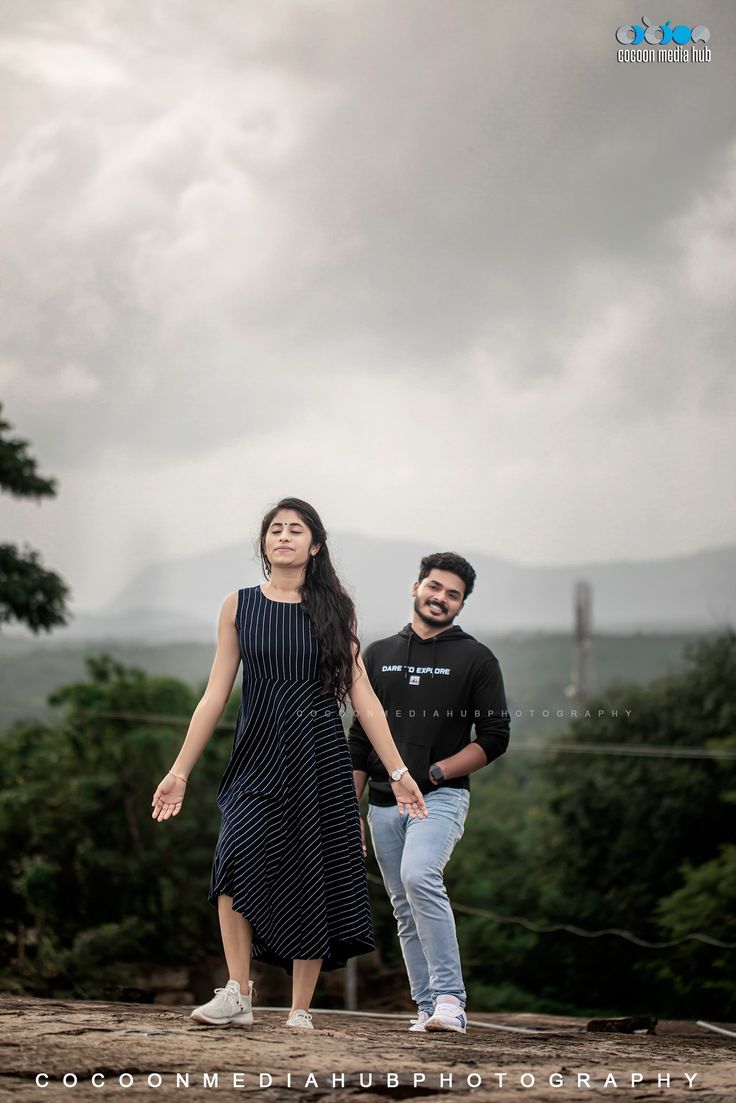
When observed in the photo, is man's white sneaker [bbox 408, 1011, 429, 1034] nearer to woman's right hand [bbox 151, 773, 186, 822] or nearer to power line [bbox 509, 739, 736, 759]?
woman's right hand [bbox 151, 773, 186, 822]

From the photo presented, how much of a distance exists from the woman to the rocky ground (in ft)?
0.91

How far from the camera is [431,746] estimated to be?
459 cm

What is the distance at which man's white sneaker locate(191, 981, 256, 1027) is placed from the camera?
12.8ft

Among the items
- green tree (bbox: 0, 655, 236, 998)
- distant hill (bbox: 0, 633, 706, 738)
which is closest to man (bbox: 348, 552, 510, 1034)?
green tree (bbox: 0, 655, 236, 998)

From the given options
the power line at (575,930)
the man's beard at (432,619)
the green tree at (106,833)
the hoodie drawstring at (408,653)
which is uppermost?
the man's beard at (432,619)

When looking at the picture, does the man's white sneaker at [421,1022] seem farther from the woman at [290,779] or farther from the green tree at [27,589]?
the green tree at [27,589]

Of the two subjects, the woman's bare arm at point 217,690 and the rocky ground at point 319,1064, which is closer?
the rocky ground at point 319,1064

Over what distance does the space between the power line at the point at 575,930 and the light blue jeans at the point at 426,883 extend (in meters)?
7.77

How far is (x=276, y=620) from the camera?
423 centimetres

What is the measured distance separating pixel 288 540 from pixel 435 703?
843mm

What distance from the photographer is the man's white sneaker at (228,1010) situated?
3899 millimetres

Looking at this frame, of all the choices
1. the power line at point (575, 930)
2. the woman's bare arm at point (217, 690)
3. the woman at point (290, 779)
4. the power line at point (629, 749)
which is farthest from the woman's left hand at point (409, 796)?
the power line at point (629, 749)

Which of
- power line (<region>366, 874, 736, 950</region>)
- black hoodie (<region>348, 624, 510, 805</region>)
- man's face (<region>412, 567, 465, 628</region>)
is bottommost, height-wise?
power line (<region>366, 874, 736, 950</region>)

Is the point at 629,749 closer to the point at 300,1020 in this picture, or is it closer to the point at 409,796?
the point at 409,796
